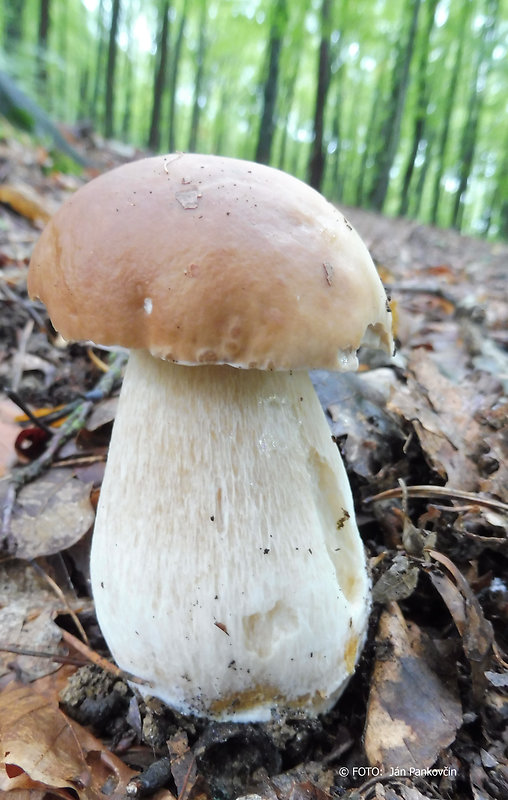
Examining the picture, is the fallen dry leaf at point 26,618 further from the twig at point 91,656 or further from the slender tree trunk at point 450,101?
the slender tree trunk at point 450,101

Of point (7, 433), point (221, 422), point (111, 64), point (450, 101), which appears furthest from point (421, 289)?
point (450, 101)

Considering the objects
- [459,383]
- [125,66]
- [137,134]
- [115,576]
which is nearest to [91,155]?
[459,383]

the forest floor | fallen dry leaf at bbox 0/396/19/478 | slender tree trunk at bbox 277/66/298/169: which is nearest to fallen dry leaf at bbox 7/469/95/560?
the forest floor

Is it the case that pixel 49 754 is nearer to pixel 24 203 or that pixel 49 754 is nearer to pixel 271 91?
pixel 24 203

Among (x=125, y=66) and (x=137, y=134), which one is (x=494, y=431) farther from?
(x=137, y=134)

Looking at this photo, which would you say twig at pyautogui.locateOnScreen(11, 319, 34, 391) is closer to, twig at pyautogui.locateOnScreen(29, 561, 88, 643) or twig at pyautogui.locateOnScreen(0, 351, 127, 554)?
twig at pyautogui.locateOnScreen(0, 351, 127, 554)

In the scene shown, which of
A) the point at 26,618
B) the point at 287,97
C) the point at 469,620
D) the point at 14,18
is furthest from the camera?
the point at 287,97
